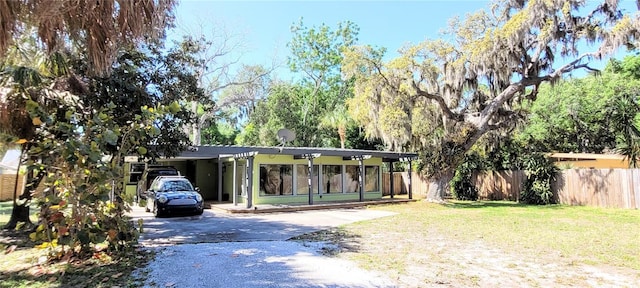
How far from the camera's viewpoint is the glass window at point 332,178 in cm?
1711

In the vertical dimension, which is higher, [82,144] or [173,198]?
[82,144]

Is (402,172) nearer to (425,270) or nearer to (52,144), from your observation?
(425,270)

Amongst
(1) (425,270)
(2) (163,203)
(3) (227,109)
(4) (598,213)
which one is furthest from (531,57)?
(3) (227,109)

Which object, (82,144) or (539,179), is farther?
(539,179)

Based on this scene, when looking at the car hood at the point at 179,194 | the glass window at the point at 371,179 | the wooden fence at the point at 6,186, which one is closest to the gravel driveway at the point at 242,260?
the car hood at the point at 179,194

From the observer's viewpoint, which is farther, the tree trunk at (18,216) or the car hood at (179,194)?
the car hood at (179,194)

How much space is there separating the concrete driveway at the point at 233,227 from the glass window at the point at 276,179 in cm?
296

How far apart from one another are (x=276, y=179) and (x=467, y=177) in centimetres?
1014

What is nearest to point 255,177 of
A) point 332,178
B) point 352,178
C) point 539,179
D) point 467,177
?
point 332,178

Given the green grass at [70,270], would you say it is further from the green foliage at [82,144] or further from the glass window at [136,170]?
the glass window at [136,170]

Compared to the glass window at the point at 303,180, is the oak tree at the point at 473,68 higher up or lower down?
higher up

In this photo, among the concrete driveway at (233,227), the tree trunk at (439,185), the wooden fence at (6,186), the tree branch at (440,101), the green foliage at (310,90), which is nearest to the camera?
the concrete driveway at (233,227)

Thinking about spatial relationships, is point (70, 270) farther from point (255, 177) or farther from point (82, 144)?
point (255, 177)

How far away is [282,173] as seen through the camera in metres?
15.9
